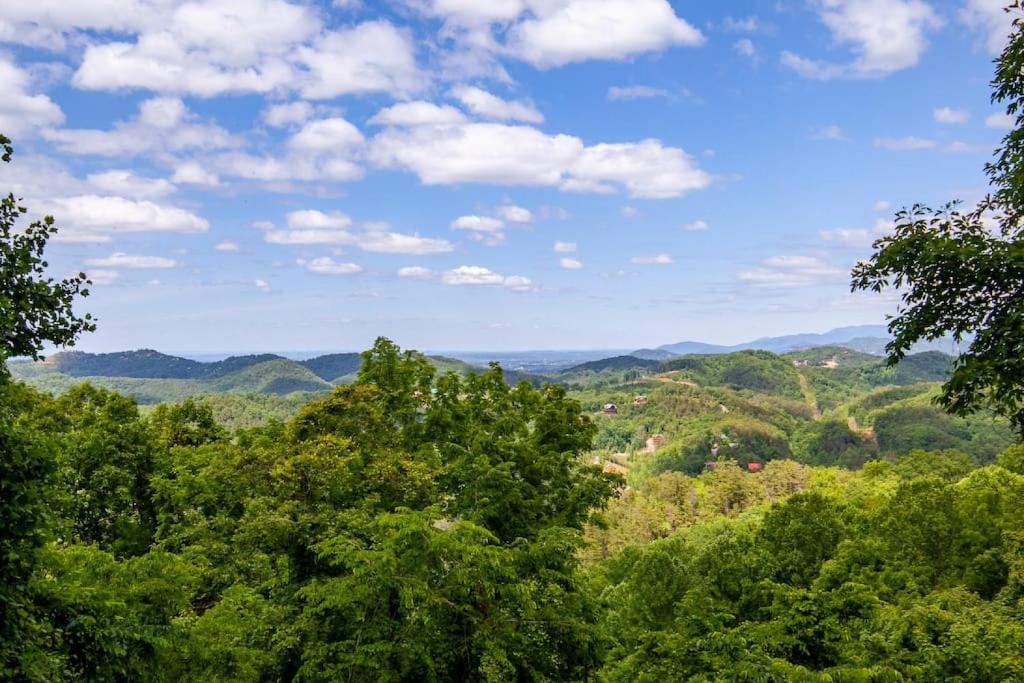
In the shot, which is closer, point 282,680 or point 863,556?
point 282,680

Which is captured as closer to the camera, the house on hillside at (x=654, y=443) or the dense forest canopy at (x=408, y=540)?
the dense forest canopy at (x=408, y=540)

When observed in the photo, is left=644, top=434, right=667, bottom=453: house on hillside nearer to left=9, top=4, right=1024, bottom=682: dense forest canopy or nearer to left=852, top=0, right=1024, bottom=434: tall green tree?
left=9, top=4, right=1024, bottom=682: dense forest canopy

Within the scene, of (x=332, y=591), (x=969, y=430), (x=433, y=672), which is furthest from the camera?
(x=969, y=430)

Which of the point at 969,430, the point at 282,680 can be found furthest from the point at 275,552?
the point at 969,430

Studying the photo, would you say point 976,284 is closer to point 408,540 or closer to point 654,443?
point 408,540

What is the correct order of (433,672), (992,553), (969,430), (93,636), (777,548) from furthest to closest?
(969,430), (777,548), (992,553), (433,672), (93,636)

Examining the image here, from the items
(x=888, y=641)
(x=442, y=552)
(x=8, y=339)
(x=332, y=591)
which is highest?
(x=8, y=339)

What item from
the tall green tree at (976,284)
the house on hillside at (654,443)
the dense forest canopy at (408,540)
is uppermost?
the tall green tree at (976,284)

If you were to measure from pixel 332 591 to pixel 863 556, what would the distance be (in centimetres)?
2614

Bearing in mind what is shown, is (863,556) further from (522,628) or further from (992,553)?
(522,628)

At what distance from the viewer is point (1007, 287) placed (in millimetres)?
6695

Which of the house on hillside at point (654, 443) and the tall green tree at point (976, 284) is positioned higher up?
the tall green tree at point (976, 284)

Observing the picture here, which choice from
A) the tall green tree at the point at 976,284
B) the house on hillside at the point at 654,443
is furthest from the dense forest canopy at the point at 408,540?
the house on hillside at the point at 654,443

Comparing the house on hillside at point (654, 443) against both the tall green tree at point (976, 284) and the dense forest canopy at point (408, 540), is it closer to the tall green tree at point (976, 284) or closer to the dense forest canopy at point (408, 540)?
the dense forest canopy at point (408, 540)
